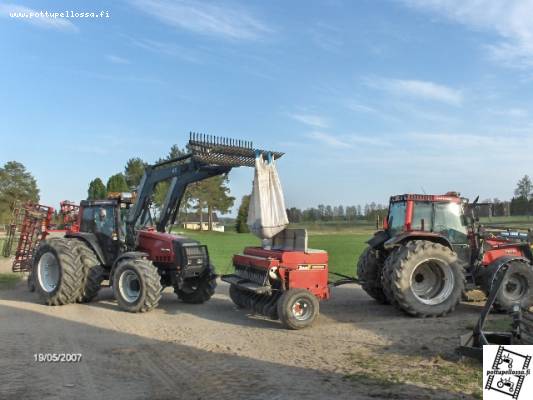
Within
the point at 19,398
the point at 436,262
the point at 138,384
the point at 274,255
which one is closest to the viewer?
the point at 19,398

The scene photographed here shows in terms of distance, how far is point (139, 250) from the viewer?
39.8 feet

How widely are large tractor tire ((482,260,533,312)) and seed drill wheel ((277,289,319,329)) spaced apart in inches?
145

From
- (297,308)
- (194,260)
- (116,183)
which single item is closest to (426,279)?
(297,308)

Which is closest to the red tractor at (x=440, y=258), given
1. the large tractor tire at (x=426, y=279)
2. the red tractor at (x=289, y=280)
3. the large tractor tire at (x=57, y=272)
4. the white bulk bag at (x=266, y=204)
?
the large tractor tire at (x=426, y=279)

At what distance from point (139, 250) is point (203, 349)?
4956 millimetres

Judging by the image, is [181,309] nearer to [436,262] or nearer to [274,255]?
[274,255]

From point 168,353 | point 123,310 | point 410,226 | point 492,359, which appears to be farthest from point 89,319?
point 492,359

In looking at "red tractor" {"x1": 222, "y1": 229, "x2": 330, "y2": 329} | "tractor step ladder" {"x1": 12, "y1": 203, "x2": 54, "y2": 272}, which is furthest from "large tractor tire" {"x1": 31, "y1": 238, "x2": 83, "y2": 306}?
"red tractor" {"x1": 222, "y1": 229, "x2": 330, "y2": 329}

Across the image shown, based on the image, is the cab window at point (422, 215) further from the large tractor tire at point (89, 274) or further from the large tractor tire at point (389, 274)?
the large tractor tire at point (89, 274)

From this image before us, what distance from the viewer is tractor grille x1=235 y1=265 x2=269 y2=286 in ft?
30.9

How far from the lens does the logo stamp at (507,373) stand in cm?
467

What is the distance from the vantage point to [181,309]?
11.3m

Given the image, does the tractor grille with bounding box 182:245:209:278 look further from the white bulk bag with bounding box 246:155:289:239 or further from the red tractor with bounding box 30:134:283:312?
the white bulk bag with bounding box 246:155:289:239

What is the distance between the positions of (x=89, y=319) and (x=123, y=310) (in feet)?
3.17
